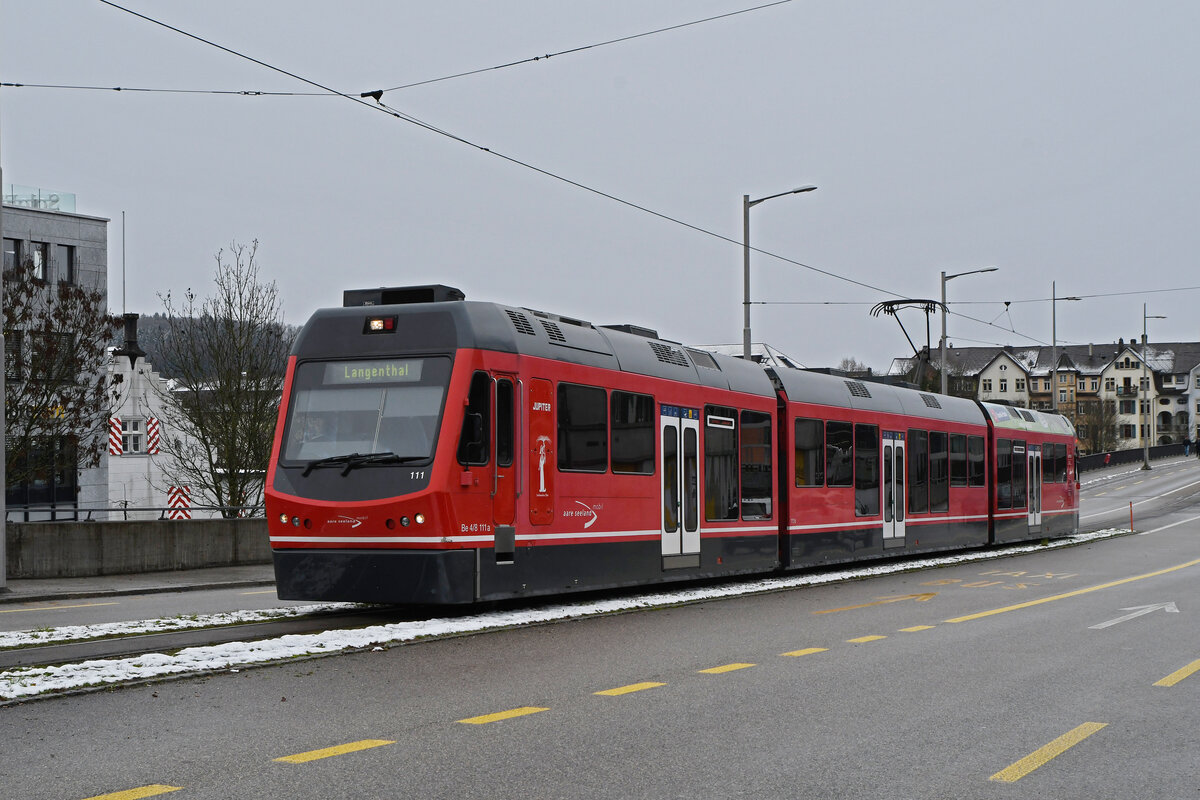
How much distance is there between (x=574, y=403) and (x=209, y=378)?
810 inches

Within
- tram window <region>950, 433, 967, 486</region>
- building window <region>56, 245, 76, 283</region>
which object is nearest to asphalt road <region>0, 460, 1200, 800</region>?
tram window <region>950, 433, 967, 486</region>

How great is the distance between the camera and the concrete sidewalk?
20203mm

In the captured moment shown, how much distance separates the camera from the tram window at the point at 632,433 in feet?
54.1

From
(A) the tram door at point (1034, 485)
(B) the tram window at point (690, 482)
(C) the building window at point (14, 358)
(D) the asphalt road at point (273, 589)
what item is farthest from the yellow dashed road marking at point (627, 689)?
(A) the tram door at point (1034, 485)

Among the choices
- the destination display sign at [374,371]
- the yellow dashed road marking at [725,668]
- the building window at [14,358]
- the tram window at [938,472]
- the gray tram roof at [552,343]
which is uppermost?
the building window at [14,358]

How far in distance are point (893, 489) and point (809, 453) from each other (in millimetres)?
3955

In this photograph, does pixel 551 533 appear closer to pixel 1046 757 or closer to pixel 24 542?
pixel 1046 757

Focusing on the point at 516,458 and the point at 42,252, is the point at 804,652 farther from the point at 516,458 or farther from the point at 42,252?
the point at 42,252

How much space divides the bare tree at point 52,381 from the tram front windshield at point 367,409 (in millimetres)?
13603

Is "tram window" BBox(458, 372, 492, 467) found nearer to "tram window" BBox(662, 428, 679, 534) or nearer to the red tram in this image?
the red tram

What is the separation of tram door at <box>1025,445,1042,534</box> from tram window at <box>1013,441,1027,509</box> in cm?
36

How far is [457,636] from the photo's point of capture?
1228cm

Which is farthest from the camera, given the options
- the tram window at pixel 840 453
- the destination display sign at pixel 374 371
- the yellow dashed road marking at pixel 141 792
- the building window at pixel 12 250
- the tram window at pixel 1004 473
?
the building window at pixel 12 250

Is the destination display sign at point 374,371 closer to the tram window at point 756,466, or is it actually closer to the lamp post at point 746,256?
the tram window at point 756,466
